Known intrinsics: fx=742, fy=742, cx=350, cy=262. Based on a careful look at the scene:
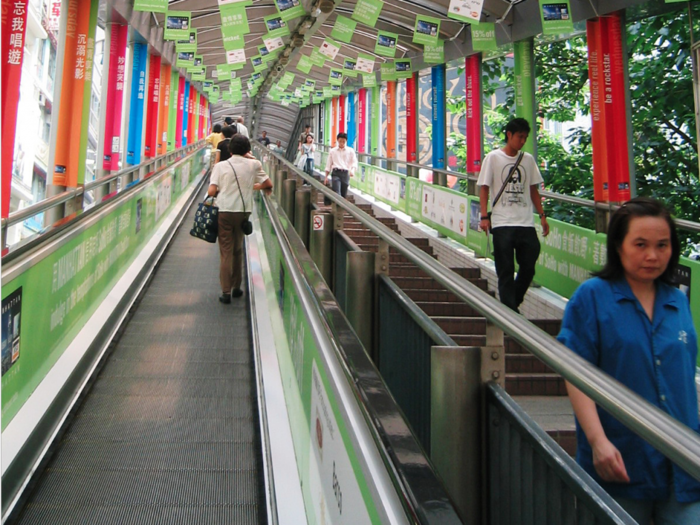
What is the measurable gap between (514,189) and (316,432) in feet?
10.2

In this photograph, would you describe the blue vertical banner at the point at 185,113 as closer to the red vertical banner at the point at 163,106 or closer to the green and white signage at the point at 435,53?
the red vertical banner at the point at 163,106

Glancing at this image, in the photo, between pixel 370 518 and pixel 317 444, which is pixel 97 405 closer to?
pixel 317 444

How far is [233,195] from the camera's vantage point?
7105mm

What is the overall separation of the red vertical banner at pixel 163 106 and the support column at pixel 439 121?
783cm

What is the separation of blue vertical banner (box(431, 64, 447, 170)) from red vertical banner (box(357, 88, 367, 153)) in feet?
24.6

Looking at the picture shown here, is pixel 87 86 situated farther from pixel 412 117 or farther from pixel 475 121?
pixel 412 117

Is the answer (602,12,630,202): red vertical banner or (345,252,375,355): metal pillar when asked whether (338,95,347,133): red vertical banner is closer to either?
(602,12,630,202): red vertical banner

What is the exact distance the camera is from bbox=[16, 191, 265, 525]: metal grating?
337 centimetres

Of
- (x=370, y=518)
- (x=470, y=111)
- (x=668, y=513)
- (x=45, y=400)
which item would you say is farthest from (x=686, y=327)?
(x=470, y=111)

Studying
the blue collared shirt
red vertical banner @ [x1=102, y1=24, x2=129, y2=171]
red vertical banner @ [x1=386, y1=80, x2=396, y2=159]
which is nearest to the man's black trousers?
the blue collared shirt

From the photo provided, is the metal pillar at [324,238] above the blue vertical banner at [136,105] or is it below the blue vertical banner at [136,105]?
below

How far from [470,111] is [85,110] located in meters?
5.78

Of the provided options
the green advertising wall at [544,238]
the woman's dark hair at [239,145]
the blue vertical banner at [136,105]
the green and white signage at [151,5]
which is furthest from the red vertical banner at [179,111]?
the woman's dark hair at [239,145]

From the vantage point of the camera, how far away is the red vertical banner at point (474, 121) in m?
11.7
